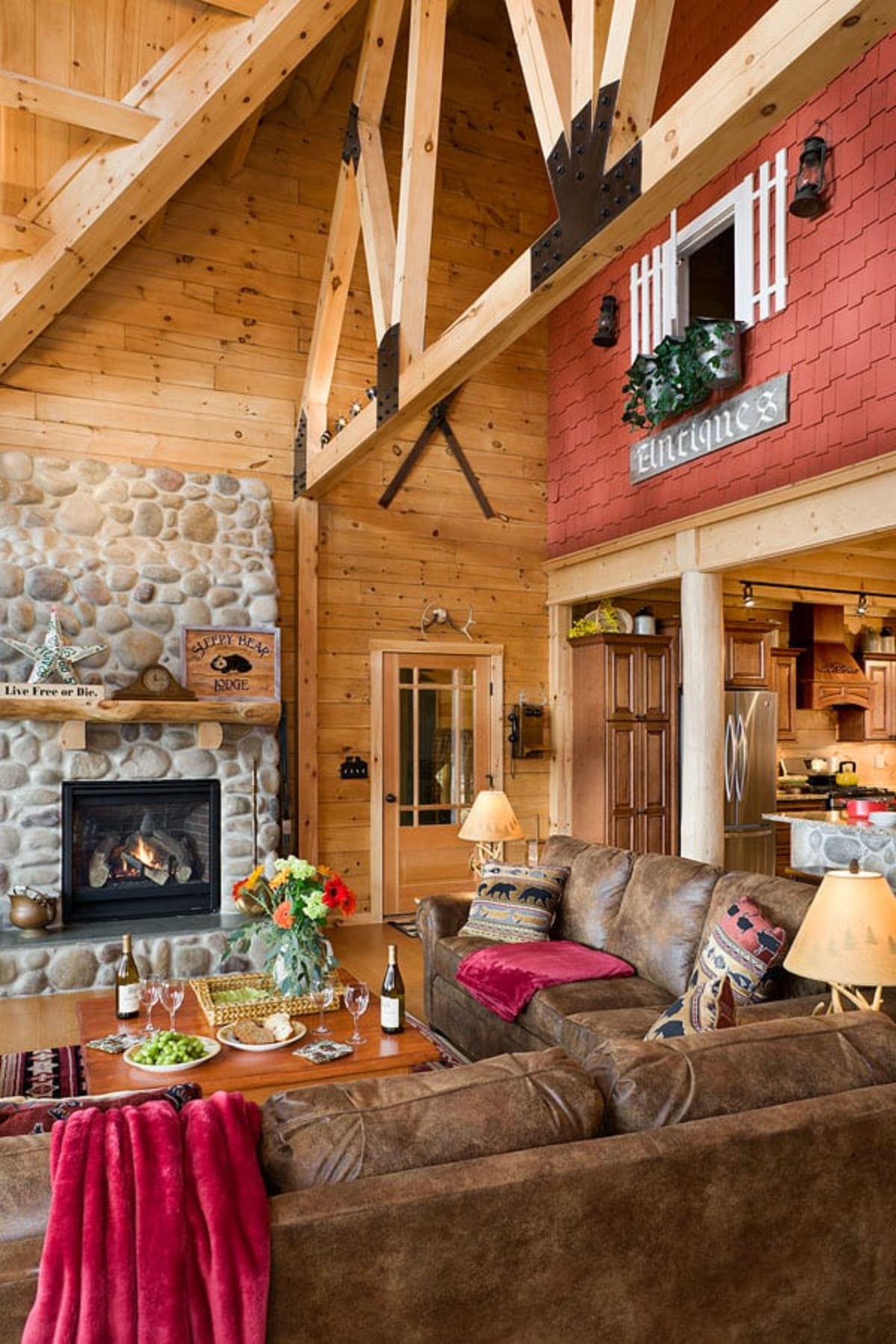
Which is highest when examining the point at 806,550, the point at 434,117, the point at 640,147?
the point at 434,117

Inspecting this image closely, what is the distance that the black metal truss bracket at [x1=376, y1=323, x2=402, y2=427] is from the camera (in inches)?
189

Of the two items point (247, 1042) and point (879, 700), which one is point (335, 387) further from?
point (879, 700)

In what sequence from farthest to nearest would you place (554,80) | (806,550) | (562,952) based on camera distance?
1. (806,550)
2. (562,952)
3. (554,80)

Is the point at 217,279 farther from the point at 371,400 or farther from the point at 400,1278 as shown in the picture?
the point at 400,1278

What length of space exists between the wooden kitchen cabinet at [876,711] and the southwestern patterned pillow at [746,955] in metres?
6.19

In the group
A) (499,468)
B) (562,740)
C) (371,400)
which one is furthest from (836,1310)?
(499,468)

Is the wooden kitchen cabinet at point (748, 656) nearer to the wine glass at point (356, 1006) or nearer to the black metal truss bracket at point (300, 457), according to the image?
the black metal truss bracket at point (300, 457)

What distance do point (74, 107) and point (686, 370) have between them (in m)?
3.42

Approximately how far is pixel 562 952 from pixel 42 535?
12.7 ft

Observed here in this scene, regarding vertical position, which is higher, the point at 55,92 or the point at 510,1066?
the point at 55,92

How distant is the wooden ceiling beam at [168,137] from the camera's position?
470 cm

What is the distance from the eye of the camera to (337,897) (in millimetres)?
3605

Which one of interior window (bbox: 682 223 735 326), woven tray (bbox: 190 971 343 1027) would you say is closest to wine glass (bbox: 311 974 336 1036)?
woven tray (bbox: 190 971 343 1027)

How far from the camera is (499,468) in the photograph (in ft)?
24.7
